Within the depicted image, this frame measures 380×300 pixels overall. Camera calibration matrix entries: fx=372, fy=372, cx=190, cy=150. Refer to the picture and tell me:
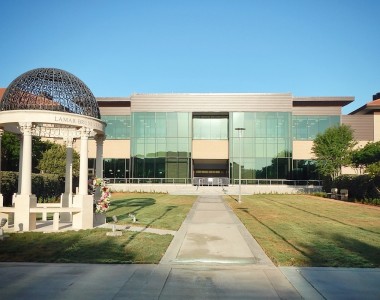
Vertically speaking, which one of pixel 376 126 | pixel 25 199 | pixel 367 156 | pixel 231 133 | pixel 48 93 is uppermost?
pixel 376 126

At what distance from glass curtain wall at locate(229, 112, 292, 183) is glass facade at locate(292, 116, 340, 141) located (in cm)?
136

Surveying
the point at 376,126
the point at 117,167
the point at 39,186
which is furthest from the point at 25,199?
the point at 376,126

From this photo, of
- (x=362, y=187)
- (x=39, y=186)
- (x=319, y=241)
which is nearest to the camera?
(x=319, y=241)

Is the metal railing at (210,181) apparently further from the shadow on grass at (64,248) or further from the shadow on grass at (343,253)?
the shadow on grass at (64,248)

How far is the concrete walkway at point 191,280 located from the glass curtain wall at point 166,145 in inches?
1835

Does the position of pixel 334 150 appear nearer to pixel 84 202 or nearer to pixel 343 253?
pixel 343 253

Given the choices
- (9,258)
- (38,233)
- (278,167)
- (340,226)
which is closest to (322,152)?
(278,167)

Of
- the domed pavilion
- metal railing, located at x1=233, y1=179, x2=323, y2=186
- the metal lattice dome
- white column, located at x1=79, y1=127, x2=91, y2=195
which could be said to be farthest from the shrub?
the metal lattice dome

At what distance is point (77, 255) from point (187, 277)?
3.58m

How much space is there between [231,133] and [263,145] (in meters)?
5.23

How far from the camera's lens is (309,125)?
5644 centimetres

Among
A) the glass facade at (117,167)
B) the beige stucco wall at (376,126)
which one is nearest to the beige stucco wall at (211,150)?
the glass facade at (117,167)

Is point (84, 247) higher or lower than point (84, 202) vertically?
lower

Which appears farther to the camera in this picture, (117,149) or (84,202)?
(117,149)
